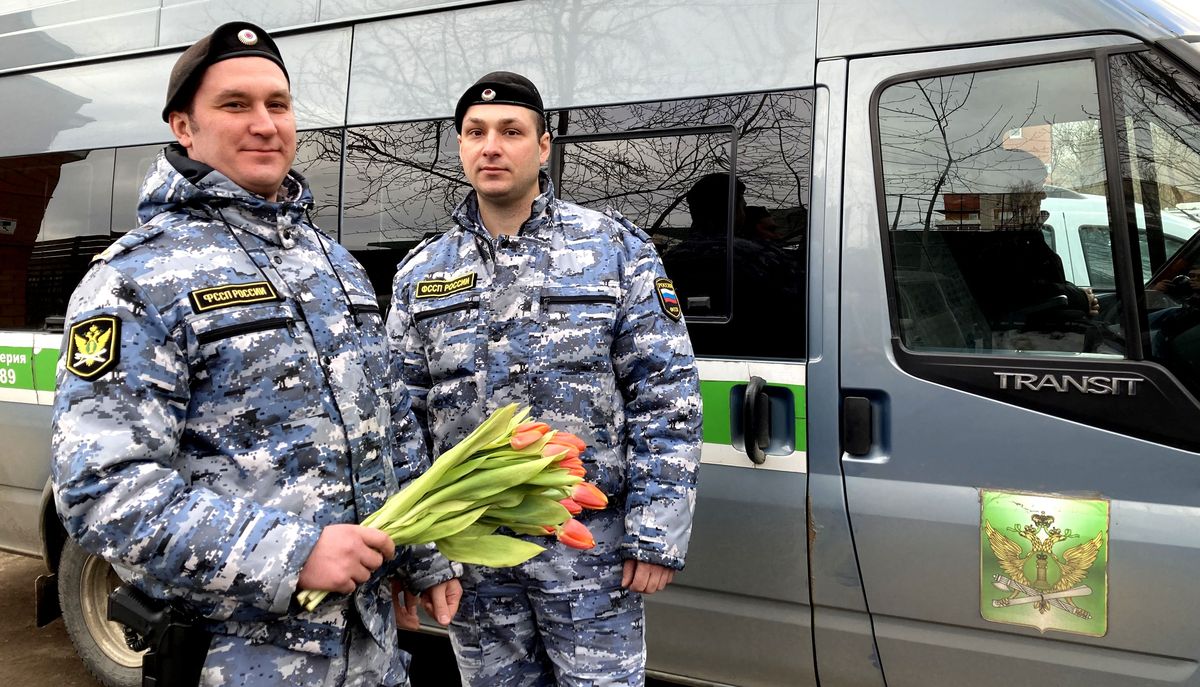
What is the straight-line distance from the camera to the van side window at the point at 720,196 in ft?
8.01

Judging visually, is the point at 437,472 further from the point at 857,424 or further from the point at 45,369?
the point at 45,369

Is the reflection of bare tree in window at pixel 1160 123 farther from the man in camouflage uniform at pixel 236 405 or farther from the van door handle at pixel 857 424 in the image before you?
the man in camouflage uniform at pixel 236 405

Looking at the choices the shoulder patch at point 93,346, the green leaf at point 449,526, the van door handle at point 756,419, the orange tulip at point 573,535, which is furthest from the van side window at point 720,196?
the shoulder patch at point 93,346

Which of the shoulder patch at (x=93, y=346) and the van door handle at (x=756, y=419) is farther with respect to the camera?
the van door handle at (x=756, y=419)

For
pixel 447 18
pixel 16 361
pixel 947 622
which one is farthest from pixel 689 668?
pixel 16 361

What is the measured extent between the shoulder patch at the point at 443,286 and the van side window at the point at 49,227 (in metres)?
2.00

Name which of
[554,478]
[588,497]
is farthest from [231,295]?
[588,497]

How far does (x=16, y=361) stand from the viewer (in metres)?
3.64

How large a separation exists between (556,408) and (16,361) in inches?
112

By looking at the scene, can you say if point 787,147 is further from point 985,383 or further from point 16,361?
point 16,361

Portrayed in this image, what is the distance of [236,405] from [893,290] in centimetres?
170

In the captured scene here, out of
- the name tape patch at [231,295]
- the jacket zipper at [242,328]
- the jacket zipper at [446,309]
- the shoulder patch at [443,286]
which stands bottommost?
the jacket zipper at [242,328]

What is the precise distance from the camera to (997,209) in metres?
2.25

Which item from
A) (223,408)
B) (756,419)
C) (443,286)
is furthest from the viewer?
(756,419)
